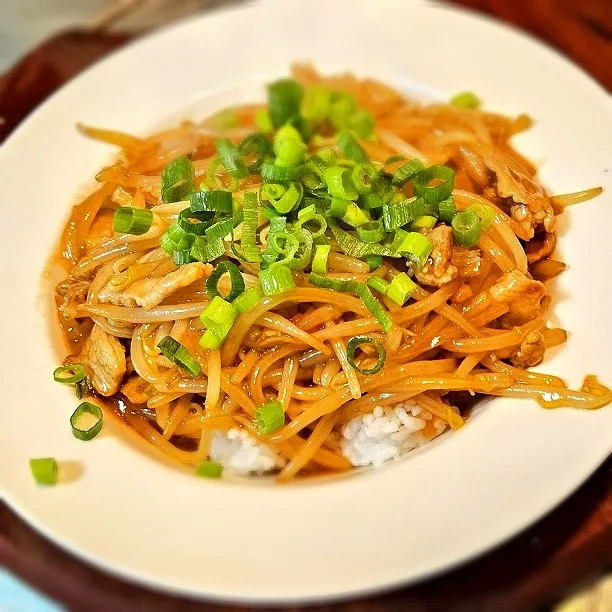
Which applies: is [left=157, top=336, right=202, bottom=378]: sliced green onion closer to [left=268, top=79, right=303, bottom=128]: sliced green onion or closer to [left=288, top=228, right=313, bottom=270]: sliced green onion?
[left=288, top=228, right=313, bottom=270]: sliced green onion

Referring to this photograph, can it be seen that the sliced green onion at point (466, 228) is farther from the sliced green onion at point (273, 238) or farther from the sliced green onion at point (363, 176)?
the sliced green onion at point (273, 238)

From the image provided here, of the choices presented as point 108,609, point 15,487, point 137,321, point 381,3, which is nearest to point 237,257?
point 137,321

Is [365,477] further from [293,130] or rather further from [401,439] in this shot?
[293,130]

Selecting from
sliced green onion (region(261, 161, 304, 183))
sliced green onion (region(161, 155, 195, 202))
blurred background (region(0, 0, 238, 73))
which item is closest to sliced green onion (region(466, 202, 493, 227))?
sliced green onion (region(261, 161, 304, 183))

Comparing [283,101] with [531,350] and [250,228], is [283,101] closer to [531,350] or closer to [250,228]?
[250,228]

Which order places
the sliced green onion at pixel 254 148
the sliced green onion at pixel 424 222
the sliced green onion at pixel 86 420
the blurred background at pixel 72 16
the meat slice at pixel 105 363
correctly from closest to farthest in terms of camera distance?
the sliced green onion at pixel 86 420, the meat slice at pixel 105 363, the sliced green onion at pixel 424 222, the sliced green onion at pixel 254 148, the blurred background at pixel 72 16

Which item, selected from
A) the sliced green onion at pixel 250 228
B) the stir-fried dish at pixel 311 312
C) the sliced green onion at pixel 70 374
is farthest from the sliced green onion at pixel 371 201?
the sliced green onion at pixel 70 374

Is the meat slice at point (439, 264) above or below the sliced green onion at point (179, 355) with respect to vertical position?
above
